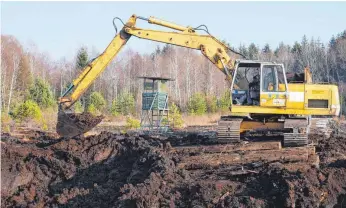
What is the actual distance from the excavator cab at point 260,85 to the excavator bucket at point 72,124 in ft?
15.1

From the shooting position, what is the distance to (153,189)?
361 inches

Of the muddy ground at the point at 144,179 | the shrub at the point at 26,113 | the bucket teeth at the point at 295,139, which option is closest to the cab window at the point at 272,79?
the bucket teeth at the point at 295,139

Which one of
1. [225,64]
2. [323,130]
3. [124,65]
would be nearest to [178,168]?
[225,64]

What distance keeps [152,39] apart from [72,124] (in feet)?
11.2

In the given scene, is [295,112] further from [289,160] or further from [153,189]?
[153,189]

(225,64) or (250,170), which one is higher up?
(225,64)

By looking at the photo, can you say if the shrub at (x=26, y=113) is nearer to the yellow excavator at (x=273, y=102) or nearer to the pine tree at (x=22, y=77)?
the yellow excavator at (x=273, y=102)

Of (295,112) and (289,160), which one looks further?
(295,112)

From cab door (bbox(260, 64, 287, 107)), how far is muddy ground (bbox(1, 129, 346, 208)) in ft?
5.45

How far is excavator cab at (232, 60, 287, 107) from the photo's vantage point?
550 inches

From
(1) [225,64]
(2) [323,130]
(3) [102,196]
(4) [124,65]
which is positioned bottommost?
(3) [102,196]

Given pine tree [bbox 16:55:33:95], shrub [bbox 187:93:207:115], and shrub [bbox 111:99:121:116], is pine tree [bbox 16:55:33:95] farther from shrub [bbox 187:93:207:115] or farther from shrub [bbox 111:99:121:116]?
shrub [bbox 187:93:207:115]

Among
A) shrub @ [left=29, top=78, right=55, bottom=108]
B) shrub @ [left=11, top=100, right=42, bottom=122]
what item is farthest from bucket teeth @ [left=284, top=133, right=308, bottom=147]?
shrub @ [left=29, top=78, right=55, bottom=108]

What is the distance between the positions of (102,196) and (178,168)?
6.36 ft
